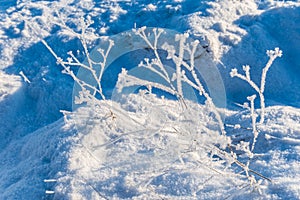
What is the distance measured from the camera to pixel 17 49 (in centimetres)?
463

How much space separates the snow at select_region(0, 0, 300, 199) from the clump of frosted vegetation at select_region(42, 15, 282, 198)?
0.01 meters

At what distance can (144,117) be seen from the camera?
3223mm

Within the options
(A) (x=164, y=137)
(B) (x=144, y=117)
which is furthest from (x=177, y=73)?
(B) (x=144, y=117)

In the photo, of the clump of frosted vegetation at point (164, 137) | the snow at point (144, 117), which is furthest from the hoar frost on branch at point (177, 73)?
the snow at point (144, 117)

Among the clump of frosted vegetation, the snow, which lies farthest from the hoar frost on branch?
the snow

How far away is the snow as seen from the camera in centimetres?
230

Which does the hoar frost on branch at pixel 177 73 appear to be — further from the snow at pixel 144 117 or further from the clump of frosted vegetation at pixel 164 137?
the snow at pixel 144 117

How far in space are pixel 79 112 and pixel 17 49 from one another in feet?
6.40

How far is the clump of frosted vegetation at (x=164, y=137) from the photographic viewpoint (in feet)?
6.72

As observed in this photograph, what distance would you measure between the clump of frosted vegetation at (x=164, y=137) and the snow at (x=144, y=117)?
12mm

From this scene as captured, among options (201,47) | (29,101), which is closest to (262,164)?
(201,47)

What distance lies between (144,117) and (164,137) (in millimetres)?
436

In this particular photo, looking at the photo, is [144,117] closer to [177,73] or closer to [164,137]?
[164,137]

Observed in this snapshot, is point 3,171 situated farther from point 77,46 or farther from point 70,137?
point 77,46
